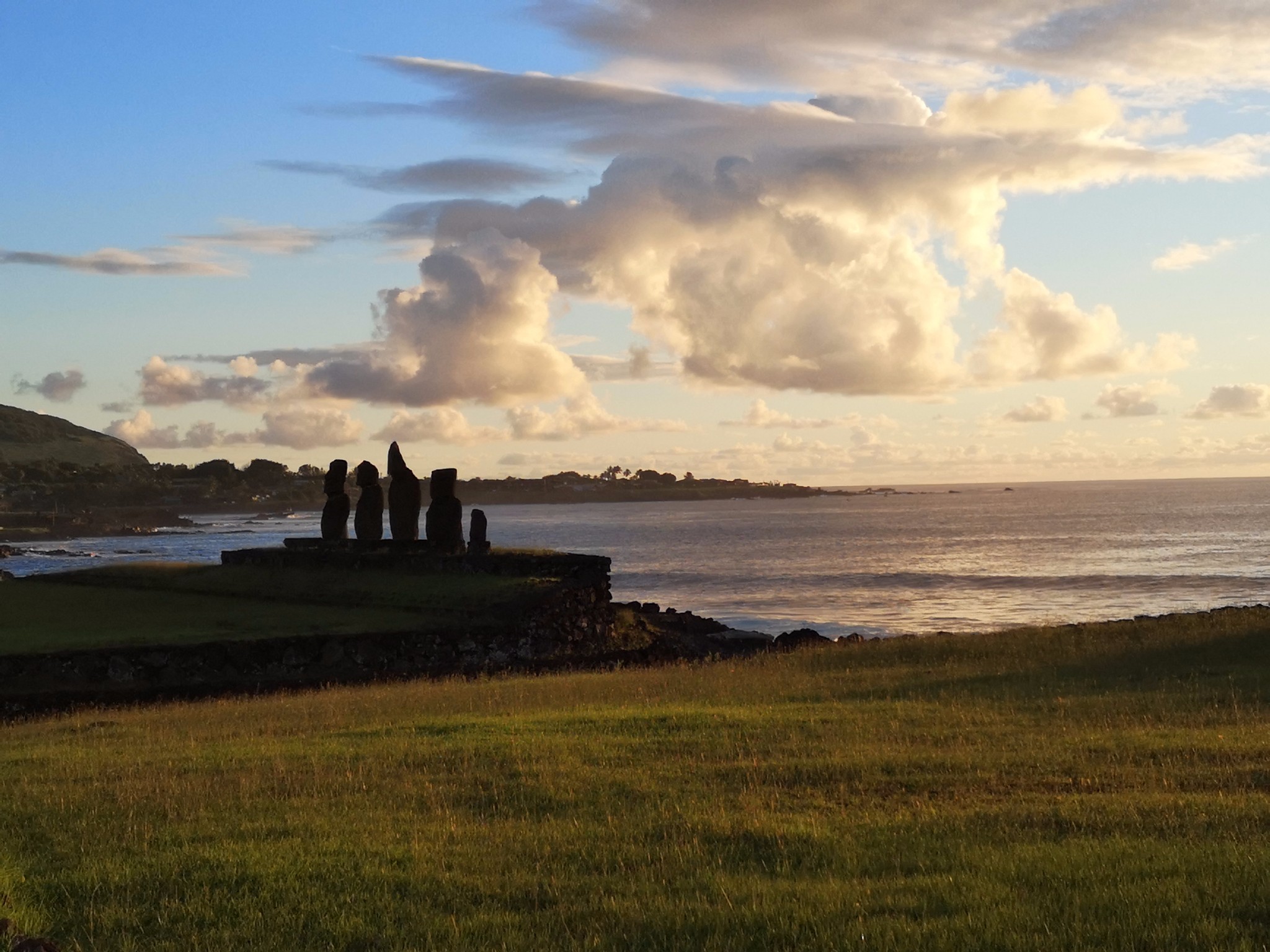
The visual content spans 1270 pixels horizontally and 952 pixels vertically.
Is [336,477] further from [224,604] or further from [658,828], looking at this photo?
[658,828]

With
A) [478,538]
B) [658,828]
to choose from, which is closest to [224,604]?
[478,538]

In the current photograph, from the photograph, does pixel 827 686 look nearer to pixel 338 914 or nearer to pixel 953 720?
pixel 953 720

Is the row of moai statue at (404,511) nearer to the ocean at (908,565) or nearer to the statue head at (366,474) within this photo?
the statue head at (366,474)

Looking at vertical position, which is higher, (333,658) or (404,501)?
(404,501)

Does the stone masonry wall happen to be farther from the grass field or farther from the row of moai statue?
the grass field

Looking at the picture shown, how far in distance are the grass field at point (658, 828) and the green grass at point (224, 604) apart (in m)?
9.38

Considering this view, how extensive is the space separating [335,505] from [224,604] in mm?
9575

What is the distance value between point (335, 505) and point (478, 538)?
629cm

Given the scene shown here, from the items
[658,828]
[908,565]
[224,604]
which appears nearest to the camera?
[658,828]

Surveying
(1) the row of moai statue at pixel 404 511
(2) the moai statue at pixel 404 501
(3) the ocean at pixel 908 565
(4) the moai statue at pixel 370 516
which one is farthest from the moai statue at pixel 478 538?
(3) the ocean at pixel 908 565

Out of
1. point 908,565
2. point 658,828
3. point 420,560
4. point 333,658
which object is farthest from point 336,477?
point 908,565

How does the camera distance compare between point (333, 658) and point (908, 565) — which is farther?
point (908, 565)

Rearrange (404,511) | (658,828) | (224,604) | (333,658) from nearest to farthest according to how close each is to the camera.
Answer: (658,828) → (333,658) → (224,604) → (404,511)

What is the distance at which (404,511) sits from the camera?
39.0 metres
